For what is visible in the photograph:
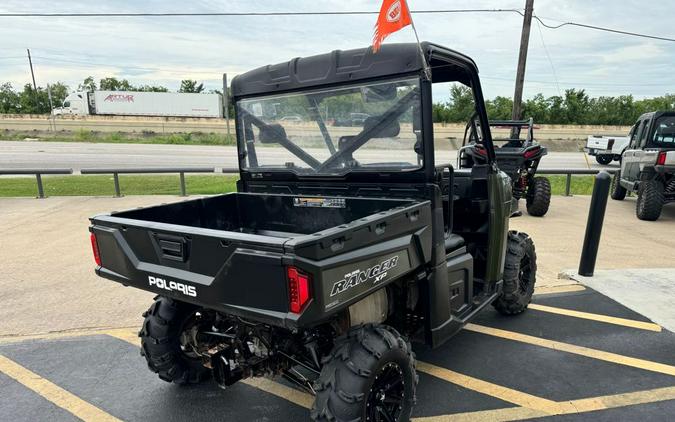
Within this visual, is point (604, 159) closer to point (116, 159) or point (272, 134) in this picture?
point (116, 159)

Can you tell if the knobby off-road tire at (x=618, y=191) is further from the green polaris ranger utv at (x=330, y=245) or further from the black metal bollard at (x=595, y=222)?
the green polaris ranger utv at (x=330, y=245)

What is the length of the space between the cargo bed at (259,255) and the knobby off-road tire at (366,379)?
0.31 m

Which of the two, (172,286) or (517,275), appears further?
(517,275)

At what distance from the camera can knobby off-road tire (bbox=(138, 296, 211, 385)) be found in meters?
2.94

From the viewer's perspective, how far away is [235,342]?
2.63 meters

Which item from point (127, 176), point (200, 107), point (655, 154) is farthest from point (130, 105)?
point (655, 154)

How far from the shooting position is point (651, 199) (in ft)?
28.4

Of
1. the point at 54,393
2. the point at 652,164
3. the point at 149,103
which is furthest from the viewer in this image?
the point at 149,103

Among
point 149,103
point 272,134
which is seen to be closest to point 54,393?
point 272,134

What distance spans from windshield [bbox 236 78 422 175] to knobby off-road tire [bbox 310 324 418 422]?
3.75 feet

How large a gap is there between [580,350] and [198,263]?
10.4ft

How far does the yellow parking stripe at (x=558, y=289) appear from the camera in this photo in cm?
502

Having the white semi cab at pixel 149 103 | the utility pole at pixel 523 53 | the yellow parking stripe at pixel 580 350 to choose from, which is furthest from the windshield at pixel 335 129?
the white semi cab at pixel 149 103

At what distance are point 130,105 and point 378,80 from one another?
51.3 meters
